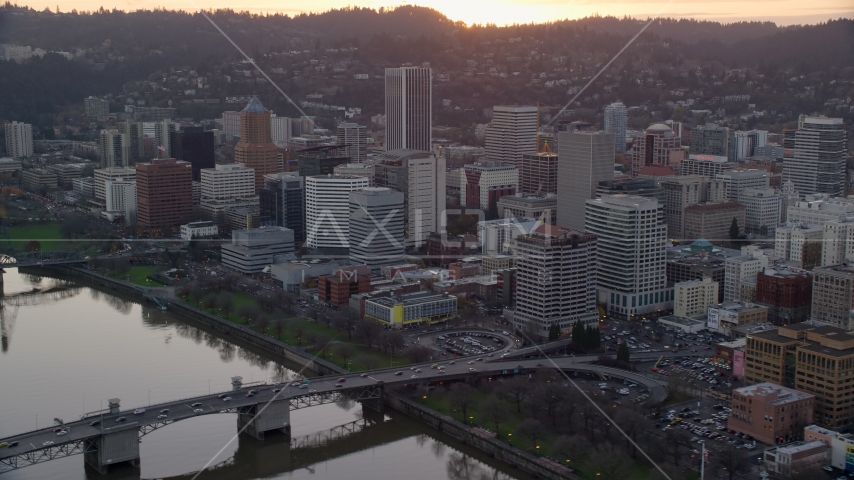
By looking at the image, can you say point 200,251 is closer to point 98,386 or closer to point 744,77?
point 98,386

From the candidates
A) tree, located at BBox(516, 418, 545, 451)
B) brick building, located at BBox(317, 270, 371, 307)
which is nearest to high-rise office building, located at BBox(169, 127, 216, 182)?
brick building, located at BBox(317, 270, 371, 307)

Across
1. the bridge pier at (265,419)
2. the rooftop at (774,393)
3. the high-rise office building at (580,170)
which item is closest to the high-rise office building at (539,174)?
the high-rise office building at (580,170)

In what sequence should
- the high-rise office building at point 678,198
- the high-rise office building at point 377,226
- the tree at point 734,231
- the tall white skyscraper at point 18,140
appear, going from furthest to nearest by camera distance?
the tall white skyscraper at point 18,140 < the high-rise office building at point 678,198 < the tree at point 734,231 < the high-rise office building at point 377,226

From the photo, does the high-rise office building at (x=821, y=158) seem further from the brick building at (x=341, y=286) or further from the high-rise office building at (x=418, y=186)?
the brick building at (x=341, y=286)

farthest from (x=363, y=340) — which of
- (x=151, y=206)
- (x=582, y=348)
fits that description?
(x=151, y=206)

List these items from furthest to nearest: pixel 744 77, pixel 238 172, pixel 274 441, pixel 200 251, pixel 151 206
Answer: pixel 744 77 < pixel 238 172 < pixel 151 206 < pixel 200 251 < pixel 274 441
